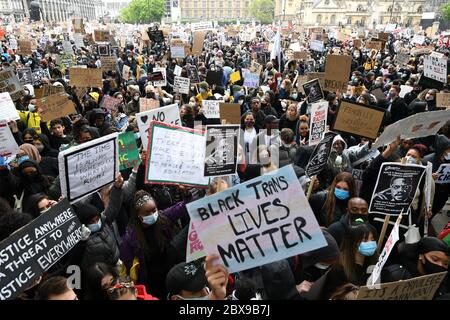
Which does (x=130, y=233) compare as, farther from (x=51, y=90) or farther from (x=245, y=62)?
(x=245, y=62)

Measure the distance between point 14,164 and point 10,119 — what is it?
4.55ft

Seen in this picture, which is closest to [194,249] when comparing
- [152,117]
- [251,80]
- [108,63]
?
[152,117]

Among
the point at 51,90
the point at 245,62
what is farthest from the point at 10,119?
the point at 245,62

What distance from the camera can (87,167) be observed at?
3.61 m

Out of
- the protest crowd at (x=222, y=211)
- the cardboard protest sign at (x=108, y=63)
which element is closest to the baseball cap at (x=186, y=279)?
the protest crowd at (x=222, y=211)

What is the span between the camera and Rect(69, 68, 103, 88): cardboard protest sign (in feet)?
29.7

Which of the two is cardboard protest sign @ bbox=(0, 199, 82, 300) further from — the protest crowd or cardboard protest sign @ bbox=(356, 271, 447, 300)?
cardboard protest sign @ bbox=(356, 271, 447, 300)

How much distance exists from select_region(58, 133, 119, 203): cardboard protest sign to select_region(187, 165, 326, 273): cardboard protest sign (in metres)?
1.44

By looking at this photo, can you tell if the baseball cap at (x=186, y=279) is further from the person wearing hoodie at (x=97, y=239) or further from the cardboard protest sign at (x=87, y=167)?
the cardboard protest sign at (x=87, y=167)

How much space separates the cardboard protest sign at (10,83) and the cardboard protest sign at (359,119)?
21.5 ft

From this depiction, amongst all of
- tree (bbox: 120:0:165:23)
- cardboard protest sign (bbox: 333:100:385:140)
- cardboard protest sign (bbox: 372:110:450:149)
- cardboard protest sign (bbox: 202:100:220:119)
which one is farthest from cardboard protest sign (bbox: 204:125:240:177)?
tree (bbox: 120:0:165:23)

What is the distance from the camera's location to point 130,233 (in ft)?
11.8

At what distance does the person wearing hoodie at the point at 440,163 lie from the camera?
4.87m

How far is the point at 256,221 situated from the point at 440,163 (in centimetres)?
362
